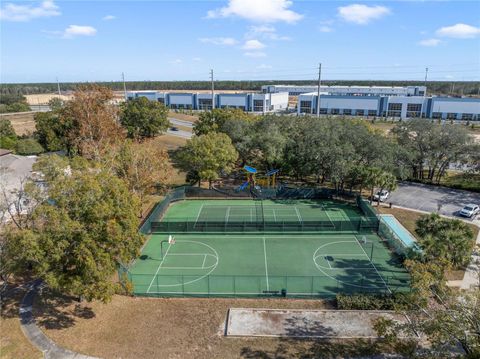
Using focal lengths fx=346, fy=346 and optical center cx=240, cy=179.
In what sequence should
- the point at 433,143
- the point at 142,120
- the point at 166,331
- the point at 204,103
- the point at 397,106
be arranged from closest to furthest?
the point at 166,331 → the point at 433,143 → the point at 142,120 → the point at 397,106 → the point at 204,103

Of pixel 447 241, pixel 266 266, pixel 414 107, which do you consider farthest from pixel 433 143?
pixel 414 107

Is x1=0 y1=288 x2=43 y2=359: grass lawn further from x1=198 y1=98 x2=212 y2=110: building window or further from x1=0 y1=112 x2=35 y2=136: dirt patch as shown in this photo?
x1=198 y1=98 x2=212 y2=110: building window

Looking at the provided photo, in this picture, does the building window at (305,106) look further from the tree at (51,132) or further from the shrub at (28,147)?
the shrub at (28,147)

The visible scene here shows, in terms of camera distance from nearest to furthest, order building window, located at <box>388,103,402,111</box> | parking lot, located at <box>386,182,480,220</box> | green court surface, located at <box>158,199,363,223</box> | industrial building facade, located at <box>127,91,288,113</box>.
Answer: green court surface, located at <box>158,199,363,223</box> → parking lot, located at <box>386,182,480,220</box> → building window, located at <box>388,103,402,111</box> → industrial building facade, located at <box>127,91,288,113</box>

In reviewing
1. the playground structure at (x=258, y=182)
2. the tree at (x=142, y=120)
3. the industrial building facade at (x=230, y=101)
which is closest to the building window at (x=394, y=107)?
the industrial building facade at (x=230, y=101)

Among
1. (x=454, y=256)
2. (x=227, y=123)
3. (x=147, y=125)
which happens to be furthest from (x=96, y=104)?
(x=454, y=256)

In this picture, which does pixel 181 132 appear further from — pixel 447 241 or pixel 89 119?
pixel 447 241

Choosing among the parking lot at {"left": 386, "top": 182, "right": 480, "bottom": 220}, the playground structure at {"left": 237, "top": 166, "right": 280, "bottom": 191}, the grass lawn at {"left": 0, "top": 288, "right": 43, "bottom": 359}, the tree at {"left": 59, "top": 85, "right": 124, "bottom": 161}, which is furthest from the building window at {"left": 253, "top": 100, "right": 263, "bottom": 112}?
the grass lawn at {"left": 0, "top": 288, "right": 43, "bottom": 359}
